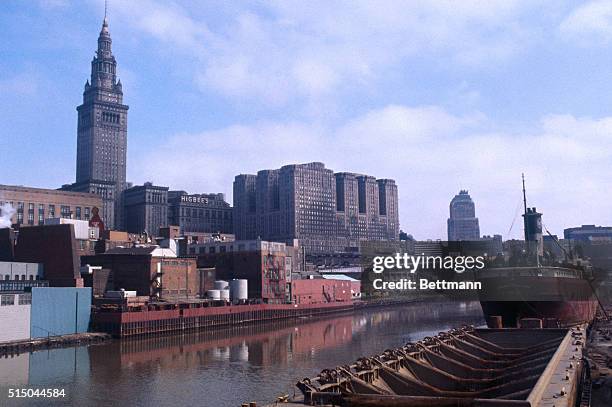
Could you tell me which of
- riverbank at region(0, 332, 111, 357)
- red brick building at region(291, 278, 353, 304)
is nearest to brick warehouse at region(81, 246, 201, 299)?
riverbank at region(0, 332, 111, 357)

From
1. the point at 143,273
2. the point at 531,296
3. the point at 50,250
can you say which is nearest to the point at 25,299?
the point at 50,250

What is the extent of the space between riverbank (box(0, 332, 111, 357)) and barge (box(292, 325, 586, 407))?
37866 mm

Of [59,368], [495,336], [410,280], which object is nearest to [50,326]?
[59,368]

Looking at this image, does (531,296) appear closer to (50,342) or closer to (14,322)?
(50,342)

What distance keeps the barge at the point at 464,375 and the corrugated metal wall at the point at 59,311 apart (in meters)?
42.7

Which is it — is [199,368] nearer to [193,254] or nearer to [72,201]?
[193,254]

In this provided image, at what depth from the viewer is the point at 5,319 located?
59094 mm

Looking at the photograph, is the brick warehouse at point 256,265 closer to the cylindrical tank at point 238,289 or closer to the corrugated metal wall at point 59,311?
the cylindrical tank at point 238,289

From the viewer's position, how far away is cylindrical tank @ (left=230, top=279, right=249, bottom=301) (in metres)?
105

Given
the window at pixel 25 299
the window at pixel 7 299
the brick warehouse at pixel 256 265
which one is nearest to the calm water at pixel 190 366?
the window at pixel 7 299

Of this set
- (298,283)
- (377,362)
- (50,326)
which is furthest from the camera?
(298,283)

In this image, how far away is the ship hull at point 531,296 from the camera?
70188 mm

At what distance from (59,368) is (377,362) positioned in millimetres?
32685

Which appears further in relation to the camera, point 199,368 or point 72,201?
point 72,201
